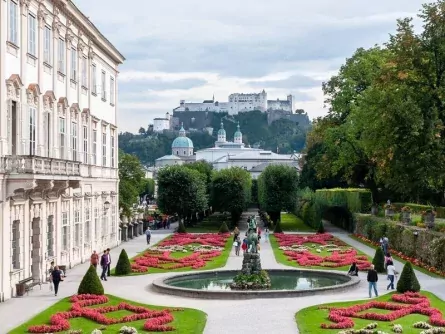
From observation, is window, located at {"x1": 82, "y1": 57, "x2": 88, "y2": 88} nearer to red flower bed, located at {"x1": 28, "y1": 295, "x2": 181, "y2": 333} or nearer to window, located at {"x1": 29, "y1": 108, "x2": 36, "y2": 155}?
window, located at {"x1": 29, "y1": 108, "x2": 36, "y2": 155}

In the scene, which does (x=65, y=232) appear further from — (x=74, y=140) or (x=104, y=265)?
(x=104, y=265)

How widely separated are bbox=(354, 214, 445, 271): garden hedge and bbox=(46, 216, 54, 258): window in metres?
19.3

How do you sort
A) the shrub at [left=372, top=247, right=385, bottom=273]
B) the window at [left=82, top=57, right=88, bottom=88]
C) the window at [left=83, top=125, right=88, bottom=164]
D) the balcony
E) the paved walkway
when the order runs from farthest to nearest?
1. the window at [left=83, top=125, right=88, bottom=164]
2. the window at [left=82, top=57, right=88, bottom=88]
3. the shrub at [left=372, top=247, right=385, bottom=273]
4. the balcony
5. the paved walkway

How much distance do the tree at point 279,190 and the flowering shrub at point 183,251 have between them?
1127 cm

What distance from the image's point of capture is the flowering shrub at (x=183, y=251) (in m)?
42.0

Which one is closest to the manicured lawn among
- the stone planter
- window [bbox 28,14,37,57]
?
the stone planter

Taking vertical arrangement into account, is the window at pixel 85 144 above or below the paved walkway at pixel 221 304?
above

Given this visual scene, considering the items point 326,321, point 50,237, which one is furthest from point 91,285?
point 326,321

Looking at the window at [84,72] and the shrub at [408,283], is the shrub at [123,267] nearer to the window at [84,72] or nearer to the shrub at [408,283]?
the window at [84,72]

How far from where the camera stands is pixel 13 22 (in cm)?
3062

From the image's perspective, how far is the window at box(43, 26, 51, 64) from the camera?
35.6m

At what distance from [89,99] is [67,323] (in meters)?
24.6

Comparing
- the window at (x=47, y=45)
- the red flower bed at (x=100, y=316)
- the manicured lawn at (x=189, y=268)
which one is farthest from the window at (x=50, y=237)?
the red flower bed at (x=100, y=316)

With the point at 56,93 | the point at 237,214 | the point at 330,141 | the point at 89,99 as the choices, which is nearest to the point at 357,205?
the point at 330,141
